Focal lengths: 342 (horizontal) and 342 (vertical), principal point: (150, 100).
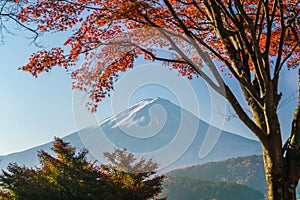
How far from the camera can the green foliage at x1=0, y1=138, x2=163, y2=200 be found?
10039 millimetres

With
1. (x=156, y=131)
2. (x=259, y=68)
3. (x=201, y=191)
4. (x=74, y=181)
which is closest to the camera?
(x=259, y=68)

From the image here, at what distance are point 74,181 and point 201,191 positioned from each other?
41.1 meters

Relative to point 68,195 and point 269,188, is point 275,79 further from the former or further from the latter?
point 68,195

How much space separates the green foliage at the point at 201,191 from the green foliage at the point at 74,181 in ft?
122

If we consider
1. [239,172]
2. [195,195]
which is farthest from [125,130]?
[239,172]

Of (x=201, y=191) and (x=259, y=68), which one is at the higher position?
(x=201, y=191)

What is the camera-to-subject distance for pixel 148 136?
4.42m

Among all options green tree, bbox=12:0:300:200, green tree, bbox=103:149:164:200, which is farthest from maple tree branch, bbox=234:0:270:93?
green tree, bbox=103:149:164:200

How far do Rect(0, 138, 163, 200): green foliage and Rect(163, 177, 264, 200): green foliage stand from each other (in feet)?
122

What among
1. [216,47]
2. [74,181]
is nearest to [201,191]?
[74,181]

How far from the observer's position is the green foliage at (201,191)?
48062 mm

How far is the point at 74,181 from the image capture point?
10.4 m

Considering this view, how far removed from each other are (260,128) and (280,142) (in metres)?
0.26

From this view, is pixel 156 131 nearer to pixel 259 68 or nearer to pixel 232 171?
pixel 259 68
